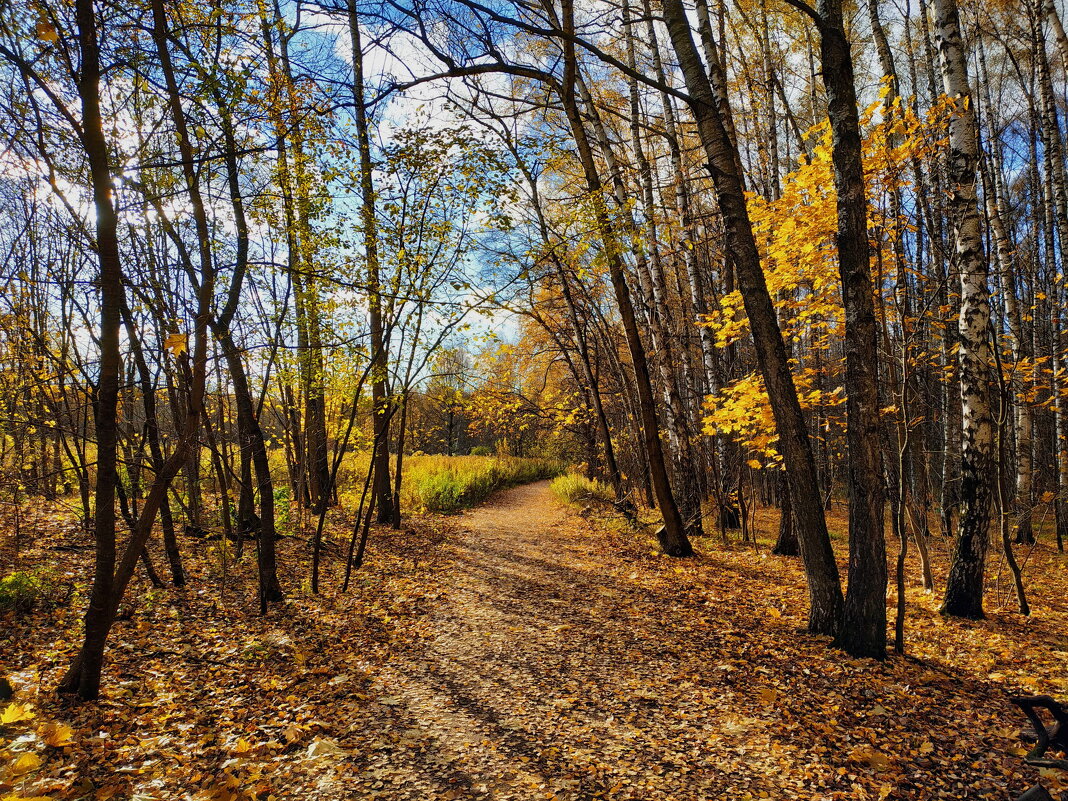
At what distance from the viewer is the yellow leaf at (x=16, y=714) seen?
2.76m

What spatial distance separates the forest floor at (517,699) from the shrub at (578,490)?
27.1ft

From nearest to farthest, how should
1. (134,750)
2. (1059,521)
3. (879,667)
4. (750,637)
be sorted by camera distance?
(134,750) < (879,667) < (750,637) < (1059,521)

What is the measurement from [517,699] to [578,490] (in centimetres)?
1156

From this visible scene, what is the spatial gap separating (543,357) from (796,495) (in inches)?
490

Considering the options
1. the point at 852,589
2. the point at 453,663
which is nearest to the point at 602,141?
the point at 852,589

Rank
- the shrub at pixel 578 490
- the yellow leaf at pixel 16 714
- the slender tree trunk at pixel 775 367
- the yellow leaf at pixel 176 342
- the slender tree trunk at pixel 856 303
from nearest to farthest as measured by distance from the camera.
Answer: the yellow leaf at pixel 16 714, the yellow leaf at pixel 176 342, the slender tree trunk at pixel 856 303, the slender tree trunk at pixel 775 367, the shrub at pixel 578 490

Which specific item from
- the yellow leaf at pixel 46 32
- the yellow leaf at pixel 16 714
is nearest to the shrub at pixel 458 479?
the yellow leaf at pixel 16 714

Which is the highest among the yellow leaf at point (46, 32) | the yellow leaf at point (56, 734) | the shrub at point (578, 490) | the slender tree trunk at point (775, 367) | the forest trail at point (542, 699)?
the yellow leaf at point (46, 32)

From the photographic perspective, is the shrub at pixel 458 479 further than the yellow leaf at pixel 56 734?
Yes

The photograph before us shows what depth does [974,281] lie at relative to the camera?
486cm

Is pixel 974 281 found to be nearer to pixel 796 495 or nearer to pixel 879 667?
pixel 796 495

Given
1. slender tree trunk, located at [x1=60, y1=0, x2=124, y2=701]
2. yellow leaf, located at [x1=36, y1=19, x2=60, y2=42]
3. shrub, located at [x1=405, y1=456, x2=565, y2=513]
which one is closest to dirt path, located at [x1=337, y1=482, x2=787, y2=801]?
slender tree trunk, located at [x1=60, y1=0, x2=124, y2=701]

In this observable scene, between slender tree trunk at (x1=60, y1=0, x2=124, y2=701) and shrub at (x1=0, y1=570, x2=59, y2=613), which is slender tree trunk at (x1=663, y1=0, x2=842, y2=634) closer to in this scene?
slender tree trunk at (x1=60, y1=0, x2=124, y2=701)

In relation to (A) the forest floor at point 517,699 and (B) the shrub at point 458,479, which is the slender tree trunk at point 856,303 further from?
(B) the shrub at point 458,479
